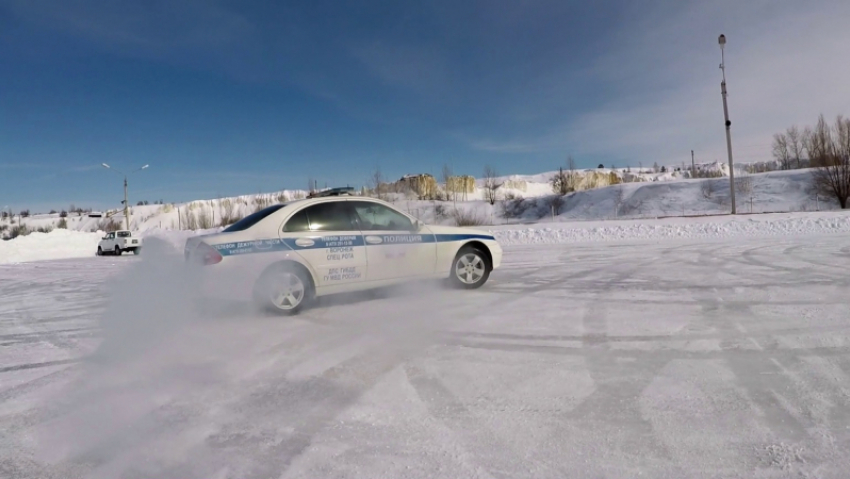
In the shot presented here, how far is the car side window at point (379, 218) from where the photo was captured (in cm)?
658

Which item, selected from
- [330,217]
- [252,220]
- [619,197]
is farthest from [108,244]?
[619,197]

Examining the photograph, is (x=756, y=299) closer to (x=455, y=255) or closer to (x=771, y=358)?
(x=771, y=358)

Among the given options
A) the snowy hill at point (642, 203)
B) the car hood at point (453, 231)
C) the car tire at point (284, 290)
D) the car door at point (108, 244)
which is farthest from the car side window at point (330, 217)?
the snowy hill at point (642, 203)

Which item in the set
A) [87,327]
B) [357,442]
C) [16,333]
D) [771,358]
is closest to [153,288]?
[87,327]

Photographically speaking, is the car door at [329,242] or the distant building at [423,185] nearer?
the car door at [329,242]

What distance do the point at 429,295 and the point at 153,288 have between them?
154 inches

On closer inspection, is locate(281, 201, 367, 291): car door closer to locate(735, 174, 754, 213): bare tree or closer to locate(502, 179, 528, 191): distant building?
locate(735, 174, 754, 213): bare tree

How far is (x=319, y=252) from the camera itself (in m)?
6.09

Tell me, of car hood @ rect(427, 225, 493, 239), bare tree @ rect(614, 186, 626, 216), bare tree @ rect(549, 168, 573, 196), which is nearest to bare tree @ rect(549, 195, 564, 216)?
bare tree @ rect(549, 168, 573, 196)

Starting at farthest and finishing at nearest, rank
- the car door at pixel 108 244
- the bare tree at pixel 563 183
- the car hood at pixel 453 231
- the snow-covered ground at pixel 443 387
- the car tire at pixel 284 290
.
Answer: the bare tree at pixel 563 183 < the car door at pixel 108 244 < the car hood at pixel 453 231 < the car tire at pixel 284 290 < the snow-covered ground at pixel 443 387

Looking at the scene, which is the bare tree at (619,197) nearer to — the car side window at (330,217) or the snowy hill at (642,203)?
the snowy hill at (642,203)

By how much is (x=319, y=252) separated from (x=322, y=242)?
5.3 inches

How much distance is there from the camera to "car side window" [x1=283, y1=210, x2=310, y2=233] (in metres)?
6.02

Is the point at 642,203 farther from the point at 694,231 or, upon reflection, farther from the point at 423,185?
the point at 694,231
